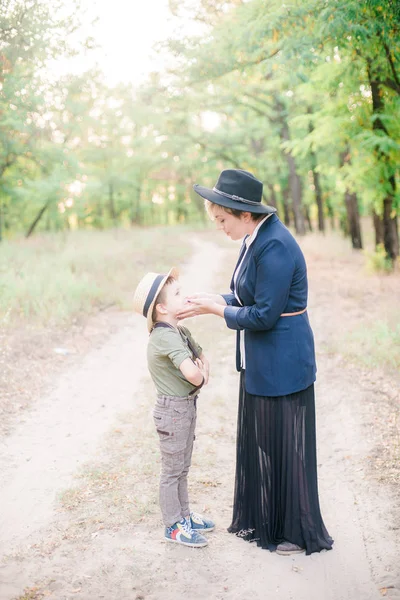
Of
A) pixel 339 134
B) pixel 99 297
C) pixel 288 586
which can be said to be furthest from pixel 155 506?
pixel 339 134

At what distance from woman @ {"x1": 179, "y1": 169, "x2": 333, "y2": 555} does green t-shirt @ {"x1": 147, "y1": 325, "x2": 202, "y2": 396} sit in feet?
0.66

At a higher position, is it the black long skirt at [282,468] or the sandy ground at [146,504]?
the black long skirt at [282,468]

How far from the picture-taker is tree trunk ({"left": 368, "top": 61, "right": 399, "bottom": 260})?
1106 centimetres

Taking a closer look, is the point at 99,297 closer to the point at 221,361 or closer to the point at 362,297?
the point at 221,361

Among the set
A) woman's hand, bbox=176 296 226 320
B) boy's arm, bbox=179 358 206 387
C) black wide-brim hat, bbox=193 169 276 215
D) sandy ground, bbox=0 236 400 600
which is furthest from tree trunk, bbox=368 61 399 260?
boy's arm, bbox=179 358 206 387

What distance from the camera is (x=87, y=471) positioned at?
15.2ft

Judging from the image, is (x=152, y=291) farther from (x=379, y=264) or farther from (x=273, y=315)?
(x=379, y=264)

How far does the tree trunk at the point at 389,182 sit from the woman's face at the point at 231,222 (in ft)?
25.4

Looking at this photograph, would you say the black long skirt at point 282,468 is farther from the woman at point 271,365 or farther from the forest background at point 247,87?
the forest background at point 247,87

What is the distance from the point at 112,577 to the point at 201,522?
0.75m

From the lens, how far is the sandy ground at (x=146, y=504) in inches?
124

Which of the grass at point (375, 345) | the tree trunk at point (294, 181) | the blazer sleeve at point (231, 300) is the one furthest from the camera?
the tree trunk at point (294, 181)

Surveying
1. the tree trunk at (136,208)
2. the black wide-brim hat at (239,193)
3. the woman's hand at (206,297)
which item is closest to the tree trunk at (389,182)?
the black wide-brim hat at (239,193)

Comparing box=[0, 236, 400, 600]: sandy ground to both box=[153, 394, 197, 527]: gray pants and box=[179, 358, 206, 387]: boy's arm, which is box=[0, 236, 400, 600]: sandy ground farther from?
box=[179, 358, 206, 387]: boy's arm
